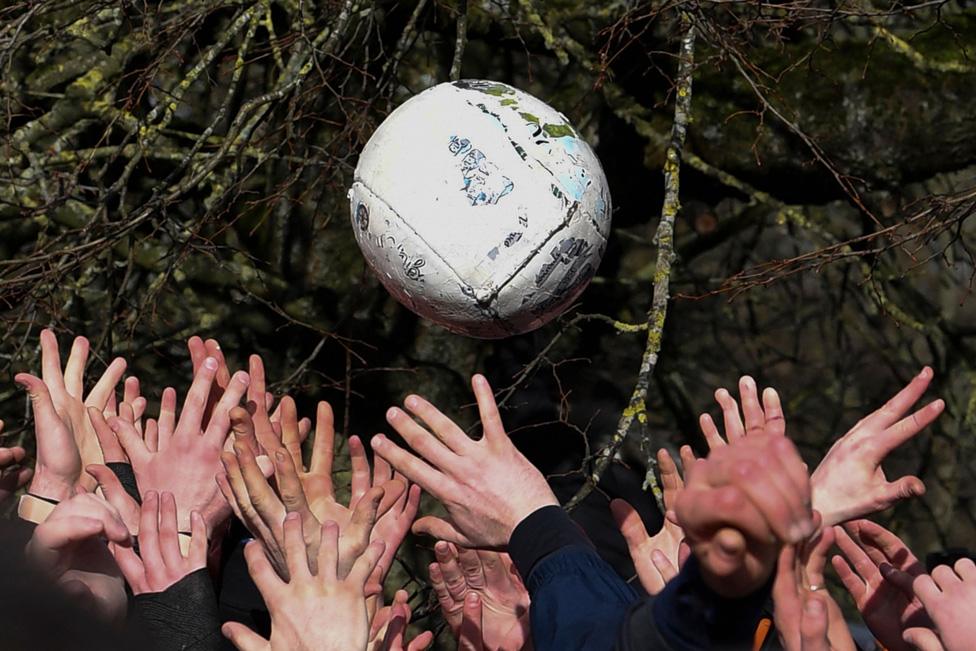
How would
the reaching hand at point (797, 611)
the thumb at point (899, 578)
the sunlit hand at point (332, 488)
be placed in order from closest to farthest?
the reaching hand at point (797, 611), the thumb at point (899, 578), the sunlit hand at point (332, 488)

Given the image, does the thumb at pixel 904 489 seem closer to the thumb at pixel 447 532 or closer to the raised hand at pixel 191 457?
the thumb at pixel 447 532

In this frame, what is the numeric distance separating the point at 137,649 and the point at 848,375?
558cm

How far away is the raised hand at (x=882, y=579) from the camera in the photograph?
8.20 feet

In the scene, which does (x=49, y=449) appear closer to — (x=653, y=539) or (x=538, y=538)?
(x=538, y=538)

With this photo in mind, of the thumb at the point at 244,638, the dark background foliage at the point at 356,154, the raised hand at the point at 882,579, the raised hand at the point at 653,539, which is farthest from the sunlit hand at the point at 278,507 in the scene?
the dark background foliage at the point at 356,154

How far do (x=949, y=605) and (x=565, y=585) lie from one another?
0.71m

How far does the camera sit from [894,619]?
2535 mm

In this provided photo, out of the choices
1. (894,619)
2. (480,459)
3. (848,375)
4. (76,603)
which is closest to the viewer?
(76,603)

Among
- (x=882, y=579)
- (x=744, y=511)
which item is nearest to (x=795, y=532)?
(x=744, y=511)

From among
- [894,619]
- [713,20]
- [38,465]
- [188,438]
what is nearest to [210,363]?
[188,438]

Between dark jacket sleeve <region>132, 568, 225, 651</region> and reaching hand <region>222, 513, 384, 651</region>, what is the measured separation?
0.22m

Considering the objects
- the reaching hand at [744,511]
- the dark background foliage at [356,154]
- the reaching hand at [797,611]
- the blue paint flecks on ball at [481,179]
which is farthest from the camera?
the dark background foliage at [356,154]

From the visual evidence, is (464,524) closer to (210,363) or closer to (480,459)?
(480,459)

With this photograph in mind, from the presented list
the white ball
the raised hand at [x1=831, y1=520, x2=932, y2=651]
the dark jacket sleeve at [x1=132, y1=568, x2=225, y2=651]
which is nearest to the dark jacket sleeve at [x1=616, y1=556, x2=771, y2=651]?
the raised hand at [x1=831, y1=520, x2=932, y2=651]
